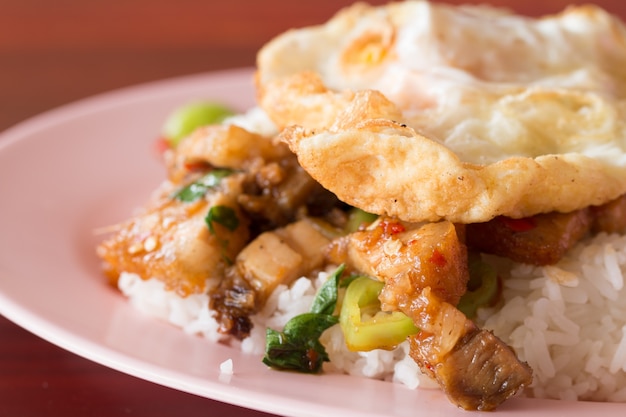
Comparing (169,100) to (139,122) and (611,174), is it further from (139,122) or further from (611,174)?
(611,174)

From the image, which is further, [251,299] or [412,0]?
[412,0]

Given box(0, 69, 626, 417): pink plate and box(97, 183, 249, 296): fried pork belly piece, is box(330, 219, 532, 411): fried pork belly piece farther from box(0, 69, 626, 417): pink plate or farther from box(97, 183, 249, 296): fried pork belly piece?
box(97, 183, 249, 296): fried pork belly piece

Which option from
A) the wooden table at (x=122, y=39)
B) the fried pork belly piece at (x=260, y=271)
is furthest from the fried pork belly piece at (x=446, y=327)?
the wooden table at (x=122, y=39)

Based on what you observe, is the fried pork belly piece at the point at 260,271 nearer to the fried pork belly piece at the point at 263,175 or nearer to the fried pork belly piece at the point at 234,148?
the fried pork belly piece at the point at 263,175

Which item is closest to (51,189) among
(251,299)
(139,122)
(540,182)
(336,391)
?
(139,122)

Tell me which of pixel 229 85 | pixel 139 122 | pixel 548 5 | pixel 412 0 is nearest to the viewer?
pixel 412 0

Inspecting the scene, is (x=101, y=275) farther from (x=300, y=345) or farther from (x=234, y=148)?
(x=300, y=345)
